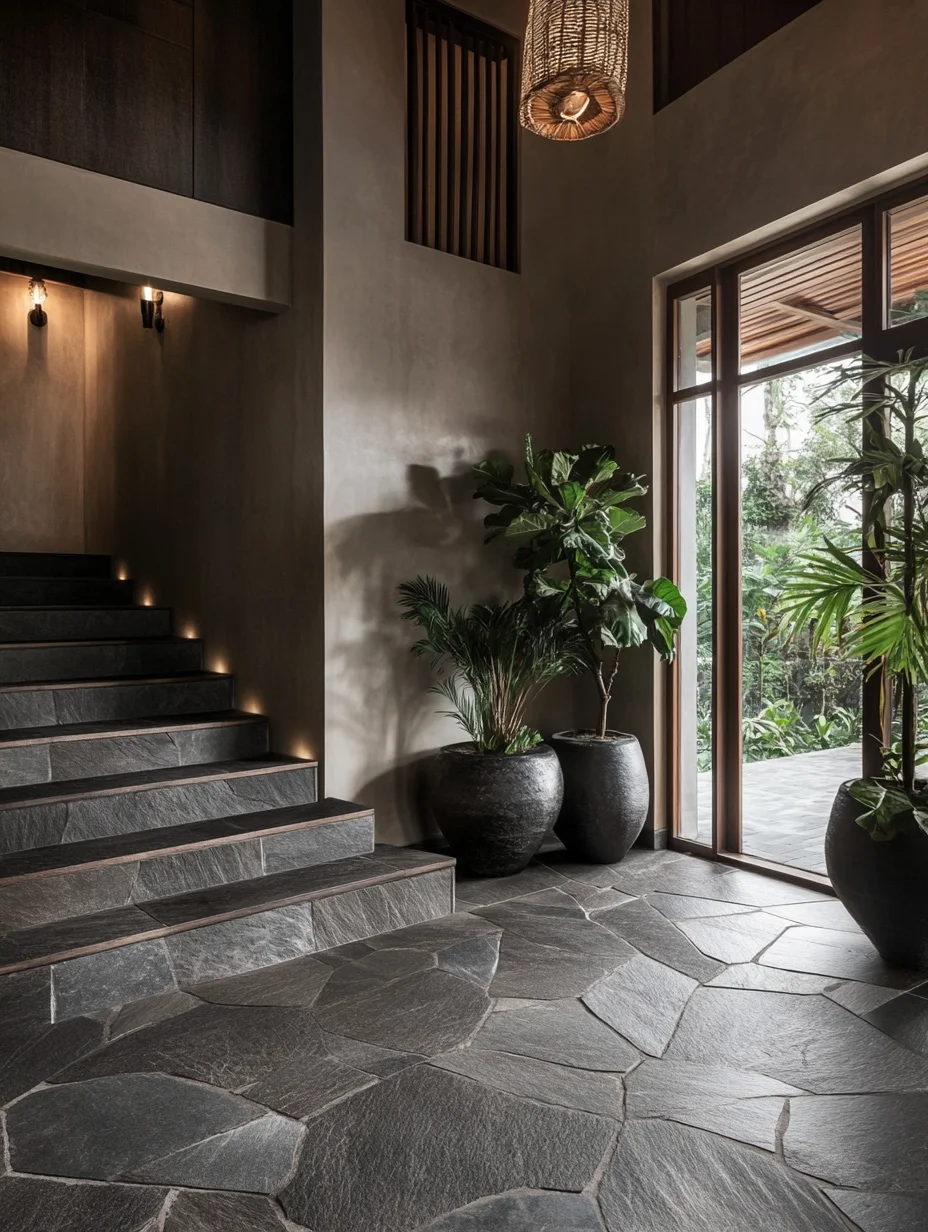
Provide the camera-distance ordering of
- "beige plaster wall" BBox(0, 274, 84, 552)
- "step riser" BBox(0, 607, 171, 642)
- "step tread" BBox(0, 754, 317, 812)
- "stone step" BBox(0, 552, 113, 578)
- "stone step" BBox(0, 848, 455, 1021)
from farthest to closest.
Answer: "beige plaster wall" BBox(0, 274, 84, 552)
"stone step" BBox(0, 552, 113, 578)
"step riser" BBox(0, 607, 171, 642)
"step tread" BBox(0, 754, 317, 812)
"stone step" BBox(0, 848, 455, 1021)

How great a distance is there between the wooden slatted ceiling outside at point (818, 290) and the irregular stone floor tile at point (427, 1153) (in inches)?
135

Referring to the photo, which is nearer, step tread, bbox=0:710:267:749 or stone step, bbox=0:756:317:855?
stone step, bbox=0:756:317:855

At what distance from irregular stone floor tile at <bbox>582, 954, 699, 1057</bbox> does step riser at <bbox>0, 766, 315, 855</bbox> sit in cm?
180

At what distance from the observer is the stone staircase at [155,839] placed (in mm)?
3156

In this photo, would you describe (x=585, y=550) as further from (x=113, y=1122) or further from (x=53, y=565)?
(x=53, y=565)

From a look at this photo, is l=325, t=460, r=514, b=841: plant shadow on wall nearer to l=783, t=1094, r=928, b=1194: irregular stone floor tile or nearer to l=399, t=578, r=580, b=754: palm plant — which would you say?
l=399, t=578, r=580, b=754: palm plant

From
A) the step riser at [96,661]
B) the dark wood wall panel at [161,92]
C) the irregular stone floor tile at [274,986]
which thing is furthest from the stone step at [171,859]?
the dark wood wall panel at [161,92]

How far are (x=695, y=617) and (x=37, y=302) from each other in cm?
510

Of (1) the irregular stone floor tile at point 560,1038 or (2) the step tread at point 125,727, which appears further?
(2) the step tread at point 125,727

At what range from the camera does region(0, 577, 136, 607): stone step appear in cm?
569

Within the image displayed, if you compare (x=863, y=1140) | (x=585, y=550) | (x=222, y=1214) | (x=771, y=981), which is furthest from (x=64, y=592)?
(x=863, y=1140)

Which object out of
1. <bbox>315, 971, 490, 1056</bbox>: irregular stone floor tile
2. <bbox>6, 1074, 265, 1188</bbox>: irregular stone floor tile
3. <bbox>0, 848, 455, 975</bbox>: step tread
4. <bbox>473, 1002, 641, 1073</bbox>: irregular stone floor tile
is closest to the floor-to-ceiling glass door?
<bbox>0, 848, 455, 975</bbox>: step tread

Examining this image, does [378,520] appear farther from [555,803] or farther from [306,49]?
[306,49]

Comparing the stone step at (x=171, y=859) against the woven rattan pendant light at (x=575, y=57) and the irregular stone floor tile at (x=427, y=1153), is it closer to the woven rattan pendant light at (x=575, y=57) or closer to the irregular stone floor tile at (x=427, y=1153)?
the irregular stone floor tile at (x=427, y=1153)
